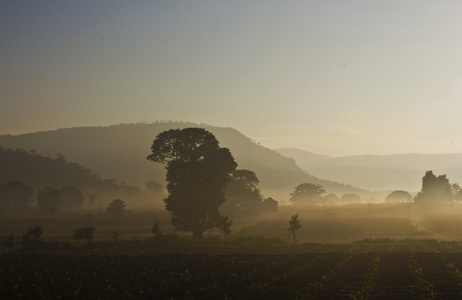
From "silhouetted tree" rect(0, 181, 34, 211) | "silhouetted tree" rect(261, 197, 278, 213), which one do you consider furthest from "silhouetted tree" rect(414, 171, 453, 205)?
"silhouetted tree" rect(0, 181, 34, 211)

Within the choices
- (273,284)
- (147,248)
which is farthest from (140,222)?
(273,284)

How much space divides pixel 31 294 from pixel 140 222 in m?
95.9

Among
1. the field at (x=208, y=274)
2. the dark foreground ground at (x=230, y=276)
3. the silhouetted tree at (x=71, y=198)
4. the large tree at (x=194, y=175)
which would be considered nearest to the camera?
the dark foreground ground at (x=230, y=276)

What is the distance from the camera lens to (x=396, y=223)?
5241 inches

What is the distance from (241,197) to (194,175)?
2745 inches

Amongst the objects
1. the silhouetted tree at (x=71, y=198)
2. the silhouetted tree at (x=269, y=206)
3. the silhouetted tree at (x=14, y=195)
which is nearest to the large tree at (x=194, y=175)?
the silhouetted tree at (x=269, y=206)

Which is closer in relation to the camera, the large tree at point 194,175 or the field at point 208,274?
the field at point 208,274

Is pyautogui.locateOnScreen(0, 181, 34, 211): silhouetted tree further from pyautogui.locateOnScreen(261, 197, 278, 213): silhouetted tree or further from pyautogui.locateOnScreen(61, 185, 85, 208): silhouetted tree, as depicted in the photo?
pyautogui.locateOnScreen(261, 197, 278, 213): silhouetted tree

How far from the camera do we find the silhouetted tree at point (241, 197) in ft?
465

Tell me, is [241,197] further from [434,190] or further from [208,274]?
[208,274]

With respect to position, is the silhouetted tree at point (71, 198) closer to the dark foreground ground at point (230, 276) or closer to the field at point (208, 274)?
the field at point (208, 274)

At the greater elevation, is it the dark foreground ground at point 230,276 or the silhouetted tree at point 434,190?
the silhouetted tree at point 434,190

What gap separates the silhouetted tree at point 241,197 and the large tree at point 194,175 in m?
51.1

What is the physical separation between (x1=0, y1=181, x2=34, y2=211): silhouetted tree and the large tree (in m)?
97.8
